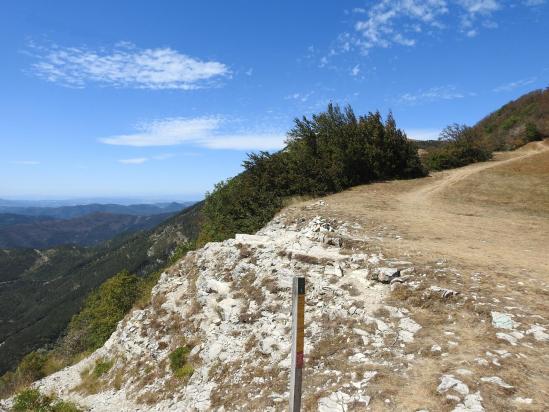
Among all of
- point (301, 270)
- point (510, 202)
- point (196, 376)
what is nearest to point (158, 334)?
point (196, 376)

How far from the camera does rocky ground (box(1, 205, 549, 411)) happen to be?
8.11 m

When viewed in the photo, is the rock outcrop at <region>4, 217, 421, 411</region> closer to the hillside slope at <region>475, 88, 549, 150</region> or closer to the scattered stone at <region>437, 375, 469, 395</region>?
the scattered stone at <region>437, 375, 469, 395</region>

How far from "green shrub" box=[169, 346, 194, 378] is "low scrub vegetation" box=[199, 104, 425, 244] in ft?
43.4

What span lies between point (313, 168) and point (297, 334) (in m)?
26.6

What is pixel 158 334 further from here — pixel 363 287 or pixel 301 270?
pixel 363 287

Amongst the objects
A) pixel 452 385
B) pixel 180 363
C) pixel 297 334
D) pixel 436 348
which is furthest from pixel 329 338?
pixel 180 363

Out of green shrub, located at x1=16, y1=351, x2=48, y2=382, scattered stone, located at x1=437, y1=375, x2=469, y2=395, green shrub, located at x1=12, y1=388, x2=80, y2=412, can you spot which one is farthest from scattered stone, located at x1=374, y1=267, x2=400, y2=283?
green shrub, located at x1=16, y1=351, x2=48, y2=382

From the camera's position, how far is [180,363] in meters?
13.5

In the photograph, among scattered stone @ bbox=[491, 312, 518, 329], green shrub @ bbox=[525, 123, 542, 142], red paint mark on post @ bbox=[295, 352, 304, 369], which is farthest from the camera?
green shrub @ bbox=[525, 123, 542, 142]

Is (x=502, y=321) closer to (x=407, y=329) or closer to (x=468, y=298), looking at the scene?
(x=468, y=298)

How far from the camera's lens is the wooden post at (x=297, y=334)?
6566 mm

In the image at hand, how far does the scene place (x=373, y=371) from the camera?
890 cm

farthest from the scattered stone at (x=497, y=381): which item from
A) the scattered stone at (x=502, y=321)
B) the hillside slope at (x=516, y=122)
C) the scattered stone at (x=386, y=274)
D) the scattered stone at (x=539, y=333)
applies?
the hillside slope at (x=516, y=122)

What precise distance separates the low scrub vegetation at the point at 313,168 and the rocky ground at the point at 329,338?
9093mm
